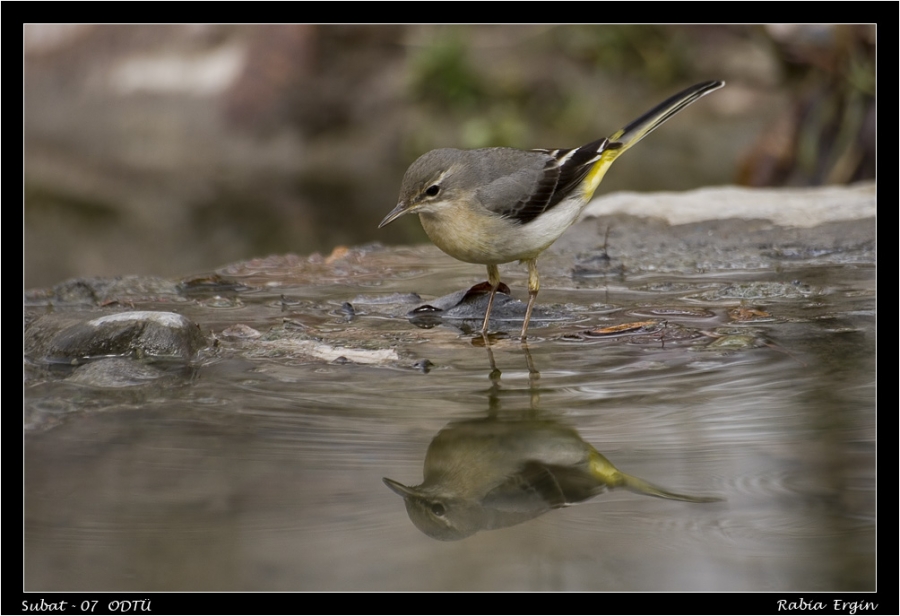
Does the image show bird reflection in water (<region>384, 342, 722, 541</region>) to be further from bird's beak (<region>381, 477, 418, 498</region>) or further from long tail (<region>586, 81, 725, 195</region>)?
long tail (<region>586, 81, 725, 195</region>)

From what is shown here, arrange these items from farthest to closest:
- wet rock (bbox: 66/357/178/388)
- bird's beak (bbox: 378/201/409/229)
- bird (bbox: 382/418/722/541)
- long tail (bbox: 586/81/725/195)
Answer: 1. long tail (bbox: 586/81/725/195)
2. bird's beak (bbox: 378/201/409/229)
3. wet rock (bbox: 66/357/178/388)
4. bird (bbox: 382/418/722/541)

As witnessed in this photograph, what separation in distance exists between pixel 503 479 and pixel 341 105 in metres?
12.4

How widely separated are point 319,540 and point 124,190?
1069cm

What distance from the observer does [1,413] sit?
3652 millimetres

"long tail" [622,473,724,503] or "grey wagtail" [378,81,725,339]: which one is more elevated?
"grey wagtail" [378,81,725,339]

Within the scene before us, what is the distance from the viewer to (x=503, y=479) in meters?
3.06

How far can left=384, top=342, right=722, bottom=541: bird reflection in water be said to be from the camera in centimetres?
288

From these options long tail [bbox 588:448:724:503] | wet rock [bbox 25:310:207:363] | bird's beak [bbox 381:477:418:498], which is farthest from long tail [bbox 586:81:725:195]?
bird's beak [bbox 381:477:418:498]

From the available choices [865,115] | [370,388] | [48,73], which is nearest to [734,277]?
[370,388]

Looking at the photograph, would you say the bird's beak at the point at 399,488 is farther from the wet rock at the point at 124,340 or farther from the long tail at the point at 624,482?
the wet rock at the point at 124,340

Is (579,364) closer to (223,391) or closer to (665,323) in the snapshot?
(665,323)

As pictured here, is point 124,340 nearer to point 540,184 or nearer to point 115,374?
point 115,374

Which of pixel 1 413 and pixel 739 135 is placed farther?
pixel 739 135

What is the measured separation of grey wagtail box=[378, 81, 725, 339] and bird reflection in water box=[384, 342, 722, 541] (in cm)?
174
